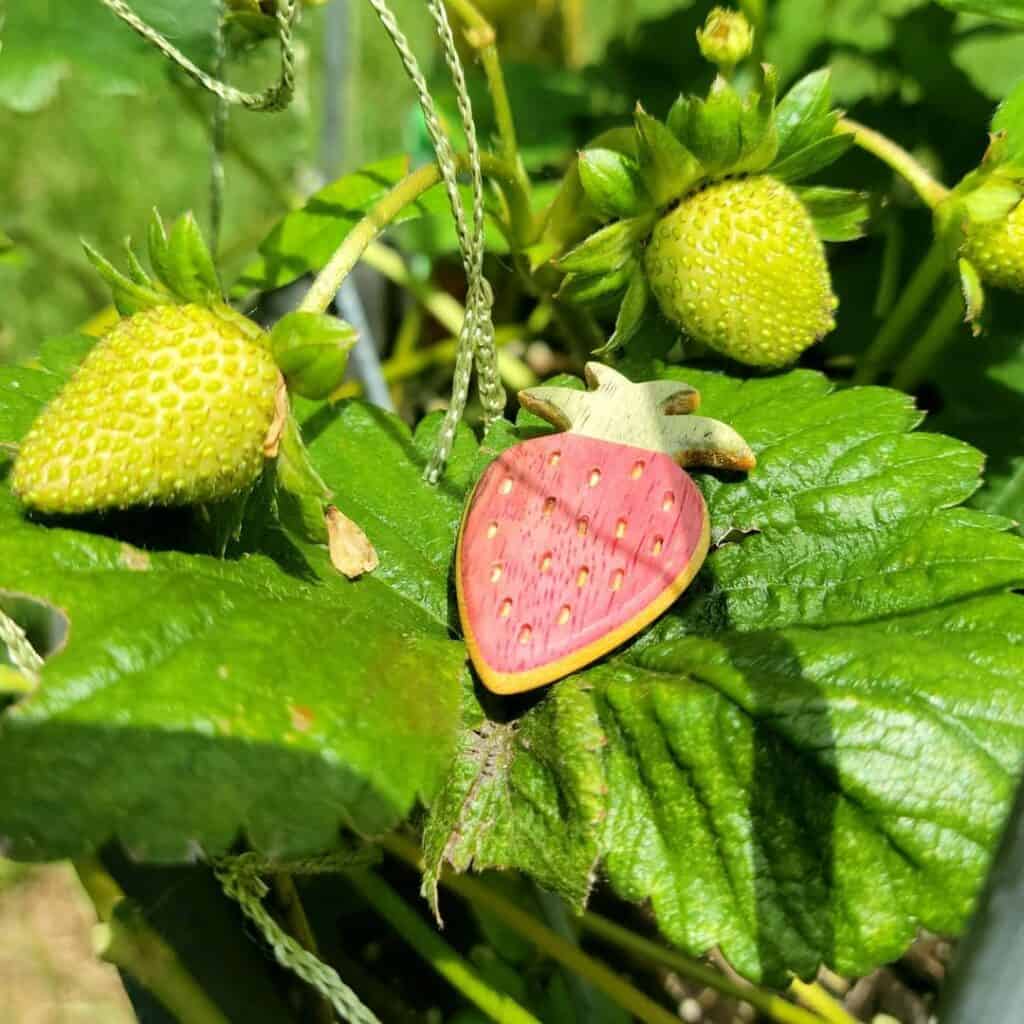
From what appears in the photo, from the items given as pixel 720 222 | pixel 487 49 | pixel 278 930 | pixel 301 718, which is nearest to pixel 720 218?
pixel 720 222

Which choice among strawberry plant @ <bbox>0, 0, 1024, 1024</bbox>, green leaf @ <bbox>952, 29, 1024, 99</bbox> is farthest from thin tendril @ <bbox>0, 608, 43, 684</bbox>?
green leaf @ <bbox>952, 29, 1024, 99</bbox>

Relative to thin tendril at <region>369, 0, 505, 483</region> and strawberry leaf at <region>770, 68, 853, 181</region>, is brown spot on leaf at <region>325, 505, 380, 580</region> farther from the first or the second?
strawberry leaf at <region>770, 68, 853, 181</region>

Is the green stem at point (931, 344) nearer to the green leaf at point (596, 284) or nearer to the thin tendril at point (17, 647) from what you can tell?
the green leaf at point (596, 284)

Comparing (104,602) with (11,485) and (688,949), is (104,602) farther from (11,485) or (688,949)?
(688,949)

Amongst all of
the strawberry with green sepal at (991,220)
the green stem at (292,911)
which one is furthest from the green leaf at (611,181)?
the green stem at (292,911)

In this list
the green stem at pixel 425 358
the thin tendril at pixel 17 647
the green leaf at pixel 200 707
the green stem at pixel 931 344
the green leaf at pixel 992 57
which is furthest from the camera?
the green stem at pixel 425 358

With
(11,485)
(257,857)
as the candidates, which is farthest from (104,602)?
(257,857)

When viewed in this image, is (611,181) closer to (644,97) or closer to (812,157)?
(812,157)
